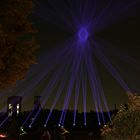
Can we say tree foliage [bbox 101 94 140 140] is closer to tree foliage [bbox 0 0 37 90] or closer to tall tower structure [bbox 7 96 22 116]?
tree foliage [bbox 0 0 37 90]

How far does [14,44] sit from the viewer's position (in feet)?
37.1

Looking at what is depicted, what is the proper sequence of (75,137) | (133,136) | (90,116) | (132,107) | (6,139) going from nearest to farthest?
(133,136), (132,107), (6,139), (75,137), (90,116)

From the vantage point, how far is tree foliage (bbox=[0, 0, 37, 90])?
11.0m

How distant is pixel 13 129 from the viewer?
56.6 ft

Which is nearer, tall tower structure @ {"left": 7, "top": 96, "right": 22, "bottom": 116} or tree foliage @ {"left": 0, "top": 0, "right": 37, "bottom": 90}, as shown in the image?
tree foliage @ {"left": 0, "top": 0, "right": 37, "bottom": 90}

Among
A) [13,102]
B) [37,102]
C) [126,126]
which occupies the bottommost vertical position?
[126,126]

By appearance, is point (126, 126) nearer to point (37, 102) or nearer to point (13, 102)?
point (13, 102)

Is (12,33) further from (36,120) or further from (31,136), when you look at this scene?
(36,120)

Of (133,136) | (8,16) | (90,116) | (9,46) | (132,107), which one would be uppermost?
(90,116)

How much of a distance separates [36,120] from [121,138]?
36318 mm

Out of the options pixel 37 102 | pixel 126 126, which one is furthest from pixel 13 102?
pixel 126 126

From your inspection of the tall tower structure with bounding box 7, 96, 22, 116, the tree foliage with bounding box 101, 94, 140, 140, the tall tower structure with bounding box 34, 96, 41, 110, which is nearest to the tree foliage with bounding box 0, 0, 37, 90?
the tree foliage with bounding box 101, 94, 140, 140

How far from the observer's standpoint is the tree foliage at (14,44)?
10969 millimetres

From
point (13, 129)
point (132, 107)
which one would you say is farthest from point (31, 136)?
point (132, 107)
